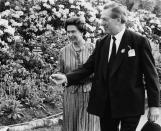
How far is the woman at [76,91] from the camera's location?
5.51 m

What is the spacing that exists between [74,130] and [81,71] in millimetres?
898

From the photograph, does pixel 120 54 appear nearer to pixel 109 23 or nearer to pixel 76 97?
pixel 109 23

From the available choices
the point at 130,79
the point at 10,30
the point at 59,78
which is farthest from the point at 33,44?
the point at 130,79

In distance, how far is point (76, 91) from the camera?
5.57 metres

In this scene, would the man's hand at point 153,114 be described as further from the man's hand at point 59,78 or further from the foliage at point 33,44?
the foliage at point 33,44

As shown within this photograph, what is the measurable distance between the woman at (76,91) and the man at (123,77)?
0.74 meters

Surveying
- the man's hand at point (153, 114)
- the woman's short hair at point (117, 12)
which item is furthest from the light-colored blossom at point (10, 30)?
the man's hand at point (153, 114)

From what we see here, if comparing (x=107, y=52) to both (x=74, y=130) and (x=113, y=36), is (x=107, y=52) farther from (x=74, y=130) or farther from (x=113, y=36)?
(x=74, y=130)

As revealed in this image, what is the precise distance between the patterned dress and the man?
0.76 metres

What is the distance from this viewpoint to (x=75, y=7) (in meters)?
11.7

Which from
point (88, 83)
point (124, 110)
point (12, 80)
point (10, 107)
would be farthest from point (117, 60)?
point (12, 80)

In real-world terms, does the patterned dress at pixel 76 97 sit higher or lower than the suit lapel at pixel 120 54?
lower

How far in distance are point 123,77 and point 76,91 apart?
1.08 m

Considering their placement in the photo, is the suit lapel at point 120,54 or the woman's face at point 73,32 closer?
the suit lapel at point 120,54
